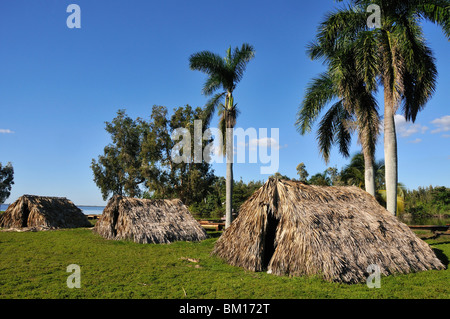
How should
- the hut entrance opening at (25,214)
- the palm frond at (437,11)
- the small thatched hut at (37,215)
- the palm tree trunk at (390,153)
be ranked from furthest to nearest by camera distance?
the hut entrance opening at (25,214)
the small thatched hut at (37,215)
the palm tree trunk at (390,153)
the palm frond at (437,11)

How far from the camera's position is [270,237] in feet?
26.1

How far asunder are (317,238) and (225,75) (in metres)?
10.8

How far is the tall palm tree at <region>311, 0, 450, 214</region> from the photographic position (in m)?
10.8

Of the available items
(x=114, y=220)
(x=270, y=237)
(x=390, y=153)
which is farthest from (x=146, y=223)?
(x=390, y=153)

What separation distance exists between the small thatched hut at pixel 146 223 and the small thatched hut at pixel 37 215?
432 cm

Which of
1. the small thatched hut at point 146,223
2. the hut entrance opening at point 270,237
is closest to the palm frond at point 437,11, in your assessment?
the hut entrance opening at point 270,237

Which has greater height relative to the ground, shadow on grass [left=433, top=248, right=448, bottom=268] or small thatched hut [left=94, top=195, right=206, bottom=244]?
small thatched hut [left=94, top=195, right=206, bottom=244]

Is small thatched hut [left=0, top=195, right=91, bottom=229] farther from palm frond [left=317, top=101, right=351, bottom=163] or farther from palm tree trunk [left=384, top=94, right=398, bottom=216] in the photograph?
palm tree trunk [left=384, top=94, right=398, bottom=216]

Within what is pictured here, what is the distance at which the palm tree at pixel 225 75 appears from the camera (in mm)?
15039

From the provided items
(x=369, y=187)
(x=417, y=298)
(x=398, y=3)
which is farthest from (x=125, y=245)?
(x=398, y=3)

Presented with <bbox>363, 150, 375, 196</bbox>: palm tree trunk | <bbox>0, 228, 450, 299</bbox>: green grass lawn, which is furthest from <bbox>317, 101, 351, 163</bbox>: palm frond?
<bbox>0, 228, 450, 299</bbox>: green grass lawn

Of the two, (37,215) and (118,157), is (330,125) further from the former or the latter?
(118,157)

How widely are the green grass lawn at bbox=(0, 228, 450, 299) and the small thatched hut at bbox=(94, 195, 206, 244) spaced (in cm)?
225

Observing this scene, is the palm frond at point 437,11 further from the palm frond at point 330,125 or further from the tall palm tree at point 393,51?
the palm frond at point 330,125
